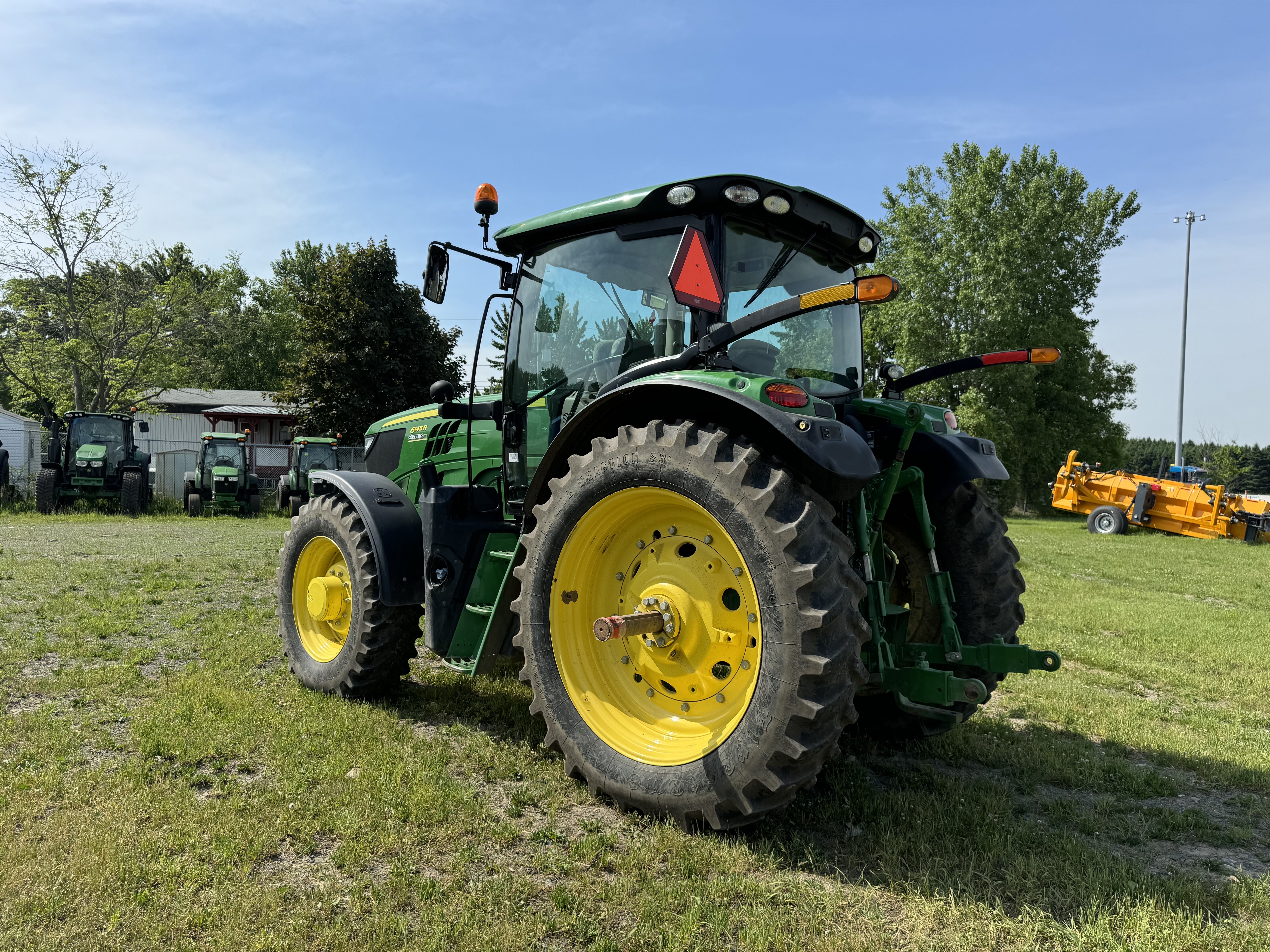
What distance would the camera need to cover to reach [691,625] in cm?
321

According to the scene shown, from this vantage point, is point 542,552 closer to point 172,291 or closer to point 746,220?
point 746,220

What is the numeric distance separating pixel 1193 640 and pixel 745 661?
6469 mm

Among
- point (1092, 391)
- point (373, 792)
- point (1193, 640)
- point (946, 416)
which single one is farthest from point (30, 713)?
point (1092, 391)

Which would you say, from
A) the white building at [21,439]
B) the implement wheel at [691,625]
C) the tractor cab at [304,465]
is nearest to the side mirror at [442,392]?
the implement wheel at [691,625]

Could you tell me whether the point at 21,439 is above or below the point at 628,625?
above

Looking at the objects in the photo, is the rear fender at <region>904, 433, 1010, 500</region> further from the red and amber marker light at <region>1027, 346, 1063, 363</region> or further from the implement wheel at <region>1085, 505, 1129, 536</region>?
the implement wheel at <region>1085, 505, 1129, 536</region>

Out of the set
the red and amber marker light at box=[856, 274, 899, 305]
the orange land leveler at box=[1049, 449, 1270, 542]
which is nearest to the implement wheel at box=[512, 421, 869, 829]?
the red and amber marker light at box=[856, 274, 899, 305]

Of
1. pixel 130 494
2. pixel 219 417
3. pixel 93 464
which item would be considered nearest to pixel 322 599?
pixel 130 494

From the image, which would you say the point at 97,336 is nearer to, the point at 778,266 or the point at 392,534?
the point at 392,534

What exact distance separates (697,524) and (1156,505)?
68.8ft

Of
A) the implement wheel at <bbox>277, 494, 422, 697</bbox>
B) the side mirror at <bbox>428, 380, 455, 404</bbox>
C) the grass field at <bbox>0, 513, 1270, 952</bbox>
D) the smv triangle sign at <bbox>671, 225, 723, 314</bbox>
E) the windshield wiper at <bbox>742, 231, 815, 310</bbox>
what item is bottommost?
the grass field at <bbox>0, 513, 1270, 952</bbox>

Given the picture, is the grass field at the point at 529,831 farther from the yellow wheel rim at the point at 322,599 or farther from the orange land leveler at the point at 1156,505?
the orange land leveler at the point at 1156,505

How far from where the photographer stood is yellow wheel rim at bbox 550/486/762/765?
3090 mm

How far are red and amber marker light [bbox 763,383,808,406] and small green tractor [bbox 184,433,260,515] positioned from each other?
19.9 metres
